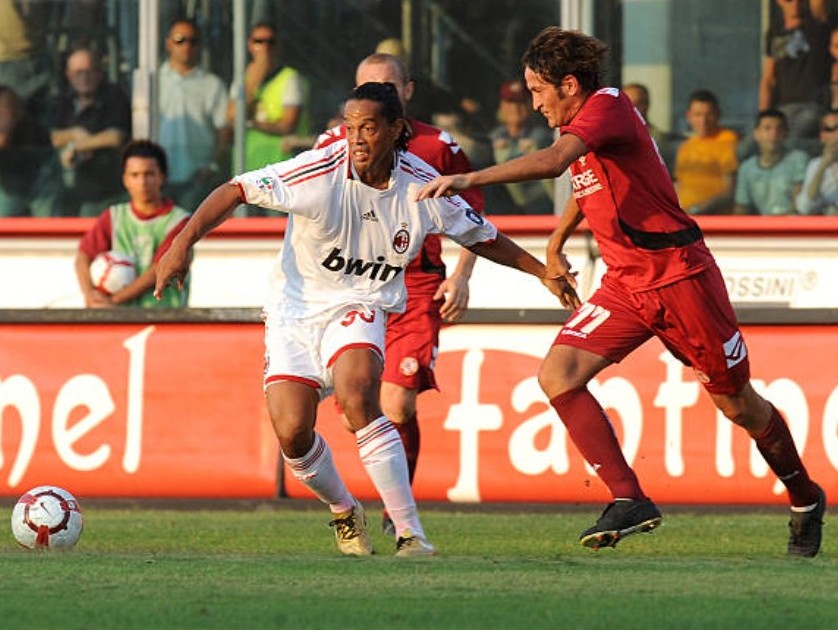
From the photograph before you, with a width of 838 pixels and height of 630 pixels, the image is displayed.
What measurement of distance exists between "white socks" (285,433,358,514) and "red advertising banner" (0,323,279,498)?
11.7 ft

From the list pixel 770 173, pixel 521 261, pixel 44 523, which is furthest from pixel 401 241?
pixel 770 173

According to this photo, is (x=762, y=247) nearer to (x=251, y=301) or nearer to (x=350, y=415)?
(x=251, y=301)

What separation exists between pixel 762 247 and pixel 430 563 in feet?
26.5

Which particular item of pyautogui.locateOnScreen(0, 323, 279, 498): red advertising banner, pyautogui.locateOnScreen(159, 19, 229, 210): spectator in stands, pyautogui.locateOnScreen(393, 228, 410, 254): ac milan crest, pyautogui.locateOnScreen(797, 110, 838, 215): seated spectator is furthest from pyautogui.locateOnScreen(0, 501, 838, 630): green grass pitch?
pyautogui.locateOnScreen(159, 19, 229, 210): spectator in stands

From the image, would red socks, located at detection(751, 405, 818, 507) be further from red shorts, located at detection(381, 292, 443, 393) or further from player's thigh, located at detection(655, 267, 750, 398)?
red shorts, located at detection(381, 292, 443, 393)

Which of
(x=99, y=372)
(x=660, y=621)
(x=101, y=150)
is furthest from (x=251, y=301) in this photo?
(x=660, y=621)

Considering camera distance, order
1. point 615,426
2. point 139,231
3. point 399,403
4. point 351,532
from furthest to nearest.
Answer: point 139,231 < point 615,426 < point 399,403 < point 351,532

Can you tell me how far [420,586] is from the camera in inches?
290

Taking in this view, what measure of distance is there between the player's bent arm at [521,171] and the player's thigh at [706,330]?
2.83 ft

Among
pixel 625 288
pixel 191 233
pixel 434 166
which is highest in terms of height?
pixel 434 166

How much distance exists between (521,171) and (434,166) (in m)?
2.42

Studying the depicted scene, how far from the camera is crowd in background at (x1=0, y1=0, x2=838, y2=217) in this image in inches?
608

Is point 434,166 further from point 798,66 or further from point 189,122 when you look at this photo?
point 189,122

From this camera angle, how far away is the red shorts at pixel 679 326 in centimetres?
890
